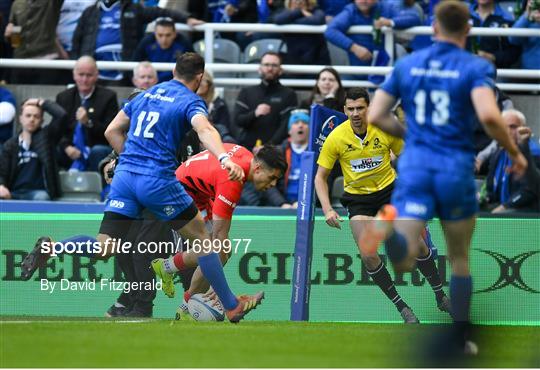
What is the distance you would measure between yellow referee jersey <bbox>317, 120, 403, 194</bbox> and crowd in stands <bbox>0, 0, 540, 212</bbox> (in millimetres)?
2095

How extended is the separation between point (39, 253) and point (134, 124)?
1427mm

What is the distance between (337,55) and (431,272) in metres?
5.54

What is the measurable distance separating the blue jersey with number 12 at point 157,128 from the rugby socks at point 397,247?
10.1ft

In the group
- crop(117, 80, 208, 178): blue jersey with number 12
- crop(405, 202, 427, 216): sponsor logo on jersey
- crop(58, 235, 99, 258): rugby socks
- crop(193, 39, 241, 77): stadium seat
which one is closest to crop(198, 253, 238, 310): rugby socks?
crop(117, 80, 208, 178): blue jersey with number 12

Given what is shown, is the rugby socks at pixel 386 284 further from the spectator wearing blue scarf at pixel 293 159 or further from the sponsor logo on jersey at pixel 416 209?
the sponsor logo on jersey at pixel 416 209

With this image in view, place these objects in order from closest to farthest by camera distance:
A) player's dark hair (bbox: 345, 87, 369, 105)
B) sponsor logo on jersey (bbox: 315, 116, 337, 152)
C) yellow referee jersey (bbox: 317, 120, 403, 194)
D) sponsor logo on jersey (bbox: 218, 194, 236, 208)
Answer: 1. sponsor logo on jersey (bbox: 218, 194, 236, 208)
2. player's dark hair (bbox: 345, 87, 369, 105)
3. yellow referee jersey (bbox: 317, 120, 403, 194)
4. sponsor logo on jersey (bbox: 315, 116, 337, 152)

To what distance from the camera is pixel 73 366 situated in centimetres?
843

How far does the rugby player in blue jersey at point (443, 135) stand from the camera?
8.68m

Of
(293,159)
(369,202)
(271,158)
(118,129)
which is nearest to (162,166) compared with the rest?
(118,129)

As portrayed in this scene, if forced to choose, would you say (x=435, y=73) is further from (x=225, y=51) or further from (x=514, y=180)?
(x=225, y=51)

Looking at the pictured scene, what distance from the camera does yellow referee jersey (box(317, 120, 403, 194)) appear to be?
1284 cm

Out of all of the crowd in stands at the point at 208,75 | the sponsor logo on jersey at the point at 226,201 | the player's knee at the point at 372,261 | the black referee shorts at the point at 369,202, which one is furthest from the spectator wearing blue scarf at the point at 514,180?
the sponsor logo on jersey at the point at 226,201

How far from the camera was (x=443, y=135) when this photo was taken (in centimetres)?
889

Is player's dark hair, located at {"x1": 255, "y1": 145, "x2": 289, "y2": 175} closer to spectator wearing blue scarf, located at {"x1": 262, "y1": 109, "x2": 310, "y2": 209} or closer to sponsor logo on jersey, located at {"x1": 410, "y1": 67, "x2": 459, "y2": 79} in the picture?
spectator wearing blue scarf, located at {"x1": 262, "y1": 109, "x2": 310, "y2": 209}
